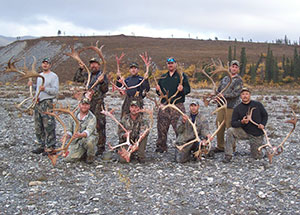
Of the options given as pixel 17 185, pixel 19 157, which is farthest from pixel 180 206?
pixel 19 157

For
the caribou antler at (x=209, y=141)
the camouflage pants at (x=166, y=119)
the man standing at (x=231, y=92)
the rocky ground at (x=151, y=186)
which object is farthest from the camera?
the camouflage pants at (x=166, y=119)

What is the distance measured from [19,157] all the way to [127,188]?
9.89ft

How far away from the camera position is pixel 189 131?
677cm

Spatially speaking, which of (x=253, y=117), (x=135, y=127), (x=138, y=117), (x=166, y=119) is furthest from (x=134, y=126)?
(x=253, y=117)

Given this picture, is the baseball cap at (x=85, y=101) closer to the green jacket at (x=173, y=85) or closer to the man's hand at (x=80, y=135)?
the man's hand at (x=80, y=135)

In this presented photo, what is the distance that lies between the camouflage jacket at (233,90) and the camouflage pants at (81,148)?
122 inches

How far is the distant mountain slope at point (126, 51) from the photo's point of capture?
196 feet

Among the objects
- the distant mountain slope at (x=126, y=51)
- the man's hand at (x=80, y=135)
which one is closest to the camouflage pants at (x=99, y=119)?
the man's hand at (x=80, y=135)

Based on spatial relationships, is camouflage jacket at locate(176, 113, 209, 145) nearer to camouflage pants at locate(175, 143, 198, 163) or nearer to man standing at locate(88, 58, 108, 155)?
camouflage pants at locate(175, 143, 198, 163)

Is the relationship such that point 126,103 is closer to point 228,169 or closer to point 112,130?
point 228,169

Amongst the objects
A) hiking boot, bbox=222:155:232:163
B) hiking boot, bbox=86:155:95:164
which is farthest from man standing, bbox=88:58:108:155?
hiking boot, bbox=222:155:232:163

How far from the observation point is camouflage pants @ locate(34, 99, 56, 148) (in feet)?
22.4

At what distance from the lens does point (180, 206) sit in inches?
184

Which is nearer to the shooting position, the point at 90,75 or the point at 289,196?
the point at 289,196
